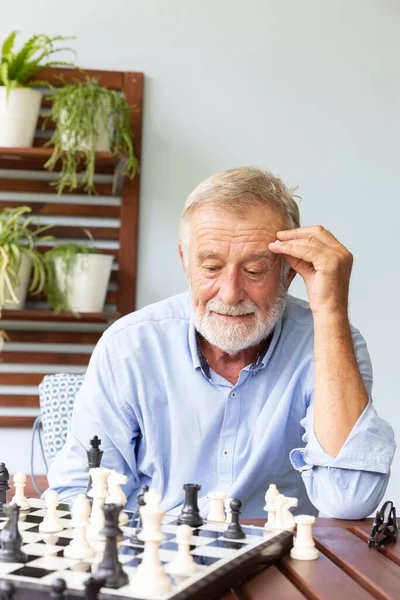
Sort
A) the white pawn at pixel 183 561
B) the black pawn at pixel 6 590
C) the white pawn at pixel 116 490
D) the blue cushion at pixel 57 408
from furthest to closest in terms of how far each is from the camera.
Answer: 1. the blue cushion at pixel 57 408
2. the white pawn at pixel 116 490
3. the white pawn at pixel 183 561
4. the black pawn at pixel 6 590

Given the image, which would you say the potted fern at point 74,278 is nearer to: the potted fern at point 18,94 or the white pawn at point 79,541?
the potted fern at point 18,94

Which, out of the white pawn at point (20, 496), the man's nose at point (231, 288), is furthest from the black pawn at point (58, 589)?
the man's nose at point (231, 288)

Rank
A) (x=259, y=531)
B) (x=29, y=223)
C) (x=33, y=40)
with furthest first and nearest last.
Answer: (x=29, y=223) < (x=33, y=40) < (x=259, y=531)

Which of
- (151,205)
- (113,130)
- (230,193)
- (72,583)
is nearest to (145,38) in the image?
(113,130)

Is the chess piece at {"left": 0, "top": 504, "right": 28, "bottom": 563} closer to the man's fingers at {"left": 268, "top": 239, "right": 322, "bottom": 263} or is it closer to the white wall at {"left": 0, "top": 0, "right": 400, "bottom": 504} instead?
the man's fingers at {"left": 268, "top": 239, "right": 322, "bottom": 263}

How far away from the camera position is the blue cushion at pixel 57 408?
9.70 feet

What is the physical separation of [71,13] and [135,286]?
1129mm

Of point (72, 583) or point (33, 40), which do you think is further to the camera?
point (33, 40)

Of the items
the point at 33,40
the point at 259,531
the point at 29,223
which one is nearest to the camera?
the point at 259,531

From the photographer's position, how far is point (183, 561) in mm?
1038

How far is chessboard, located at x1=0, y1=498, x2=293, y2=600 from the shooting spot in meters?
0.97

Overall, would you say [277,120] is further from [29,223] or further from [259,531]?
[259,531]

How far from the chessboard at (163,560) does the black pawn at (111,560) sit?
0.01 metres

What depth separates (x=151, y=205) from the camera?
3555 millimetres
